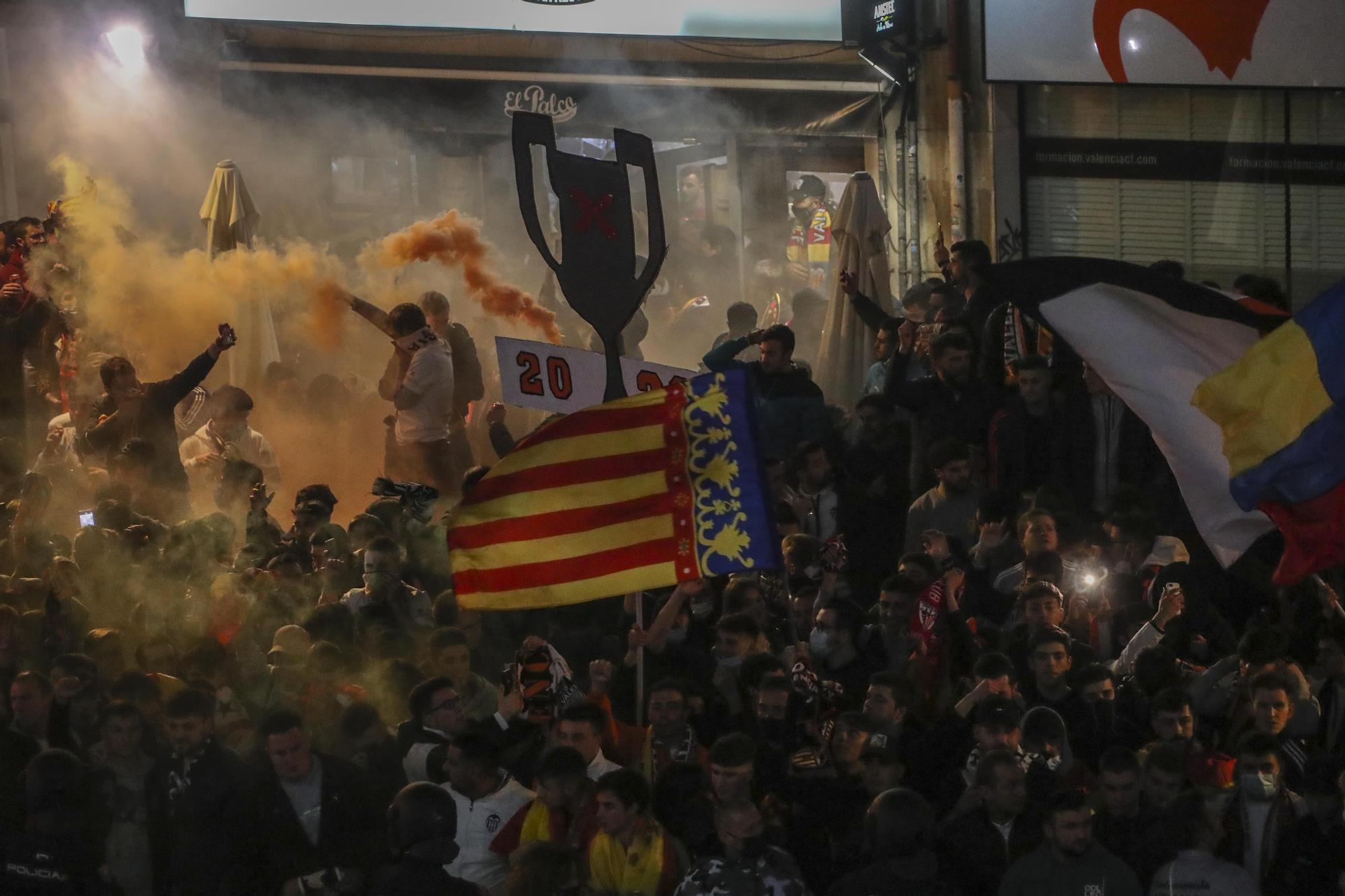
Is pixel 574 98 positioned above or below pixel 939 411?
above

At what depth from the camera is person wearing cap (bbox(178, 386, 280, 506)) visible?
12.3 metres

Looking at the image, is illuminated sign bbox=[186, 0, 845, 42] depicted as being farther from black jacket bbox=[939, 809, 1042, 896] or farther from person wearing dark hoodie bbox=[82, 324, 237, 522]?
black jacket bbox=[939, 809, 1042, 896]

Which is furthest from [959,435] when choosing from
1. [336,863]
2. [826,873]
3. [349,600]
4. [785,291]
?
[785,291]

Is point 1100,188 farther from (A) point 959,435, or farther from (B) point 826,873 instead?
(B) point 826,873

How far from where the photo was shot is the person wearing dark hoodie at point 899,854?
6.07 meters

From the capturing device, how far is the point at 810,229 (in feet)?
66.0

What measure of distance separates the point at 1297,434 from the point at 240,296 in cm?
1019

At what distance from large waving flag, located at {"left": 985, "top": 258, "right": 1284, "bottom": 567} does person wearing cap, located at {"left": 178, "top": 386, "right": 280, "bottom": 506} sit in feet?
20.7

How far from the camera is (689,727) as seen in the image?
7.69 meters

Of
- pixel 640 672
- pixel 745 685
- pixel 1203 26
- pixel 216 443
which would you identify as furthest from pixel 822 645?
pixel 1203 26

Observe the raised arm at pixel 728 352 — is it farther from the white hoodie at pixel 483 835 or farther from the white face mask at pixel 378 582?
the white hoodie at pixel 483 835

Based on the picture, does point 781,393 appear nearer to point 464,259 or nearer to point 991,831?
point 991,831

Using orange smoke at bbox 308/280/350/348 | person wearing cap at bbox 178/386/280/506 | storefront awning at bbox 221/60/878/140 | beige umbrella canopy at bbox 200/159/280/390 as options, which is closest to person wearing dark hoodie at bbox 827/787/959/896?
person wearing cap at bbox 178/386/280/506

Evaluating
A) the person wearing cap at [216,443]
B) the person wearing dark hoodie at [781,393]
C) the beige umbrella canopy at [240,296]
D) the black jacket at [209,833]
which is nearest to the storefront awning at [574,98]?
the beige umbrella canopy at [240,296]
